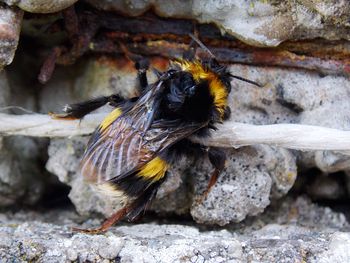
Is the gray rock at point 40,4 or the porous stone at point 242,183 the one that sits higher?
the gray rock at point 40,4

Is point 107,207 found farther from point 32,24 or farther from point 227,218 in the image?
point 32,24

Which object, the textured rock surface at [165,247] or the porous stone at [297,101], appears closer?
the textured rock surface at [165,247]

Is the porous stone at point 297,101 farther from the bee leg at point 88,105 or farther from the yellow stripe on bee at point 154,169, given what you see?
the bee leg at point 88,105

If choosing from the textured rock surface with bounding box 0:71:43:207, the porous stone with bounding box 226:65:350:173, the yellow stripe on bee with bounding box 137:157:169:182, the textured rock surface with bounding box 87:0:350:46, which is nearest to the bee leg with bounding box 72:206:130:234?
the yellow stripe on bee with bounding box 137:157:169:182

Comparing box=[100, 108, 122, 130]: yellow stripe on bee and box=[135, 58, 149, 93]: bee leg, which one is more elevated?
box=[135, 58, 149, 93]: bee leg

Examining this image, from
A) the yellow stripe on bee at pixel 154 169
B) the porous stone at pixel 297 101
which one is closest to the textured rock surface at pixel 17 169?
the yellow stripe on bee at pixel 154 169

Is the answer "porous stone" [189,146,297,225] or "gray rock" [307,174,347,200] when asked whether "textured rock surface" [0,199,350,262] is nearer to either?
"porous stone" [189,146,297,225]

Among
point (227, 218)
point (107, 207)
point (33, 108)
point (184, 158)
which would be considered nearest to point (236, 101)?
point (184, 158)

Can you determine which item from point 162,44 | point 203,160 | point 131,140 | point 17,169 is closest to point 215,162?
point 203,160
